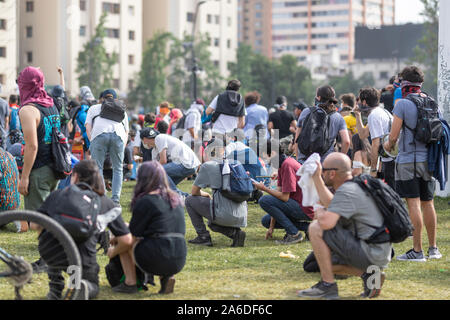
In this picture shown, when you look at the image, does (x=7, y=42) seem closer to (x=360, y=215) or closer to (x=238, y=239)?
(x=238, y=239)

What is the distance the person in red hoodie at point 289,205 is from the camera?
9.39 meters

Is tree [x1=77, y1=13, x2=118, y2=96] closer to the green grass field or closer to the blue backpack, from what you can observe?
the green grass field

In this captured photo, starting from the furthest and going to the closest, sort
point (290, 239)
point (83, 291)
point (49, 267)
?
point (290, 239)
point (49, 267)
point (83, 291)

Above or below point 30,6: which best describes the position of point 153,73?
below

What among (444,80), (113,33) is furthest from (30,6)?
(444,80)

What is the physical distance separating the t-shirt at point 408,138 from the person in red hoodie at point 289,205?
4.75ft

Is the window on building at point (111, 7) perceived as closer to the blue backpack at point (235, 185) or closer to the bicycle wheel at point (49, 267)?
the blue backpack at point (235, 185)

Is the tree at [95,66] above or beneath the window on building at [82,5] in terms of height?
beneath

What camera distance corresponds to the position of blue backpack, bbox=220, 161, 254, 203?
356 inches

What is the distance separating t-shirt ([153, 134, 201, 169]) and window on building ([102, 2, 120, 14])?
79.7m

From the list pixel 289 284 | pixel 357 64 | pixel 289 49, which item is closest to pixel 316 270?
pixel 289 284

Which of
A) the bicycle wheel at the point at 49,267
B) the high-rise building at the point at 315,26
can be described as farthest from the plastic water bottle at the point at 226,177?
the high-rise building at the point at 315,26

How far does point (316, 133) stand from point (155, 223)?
3592mm

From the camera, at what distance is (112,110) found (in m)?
11.2
